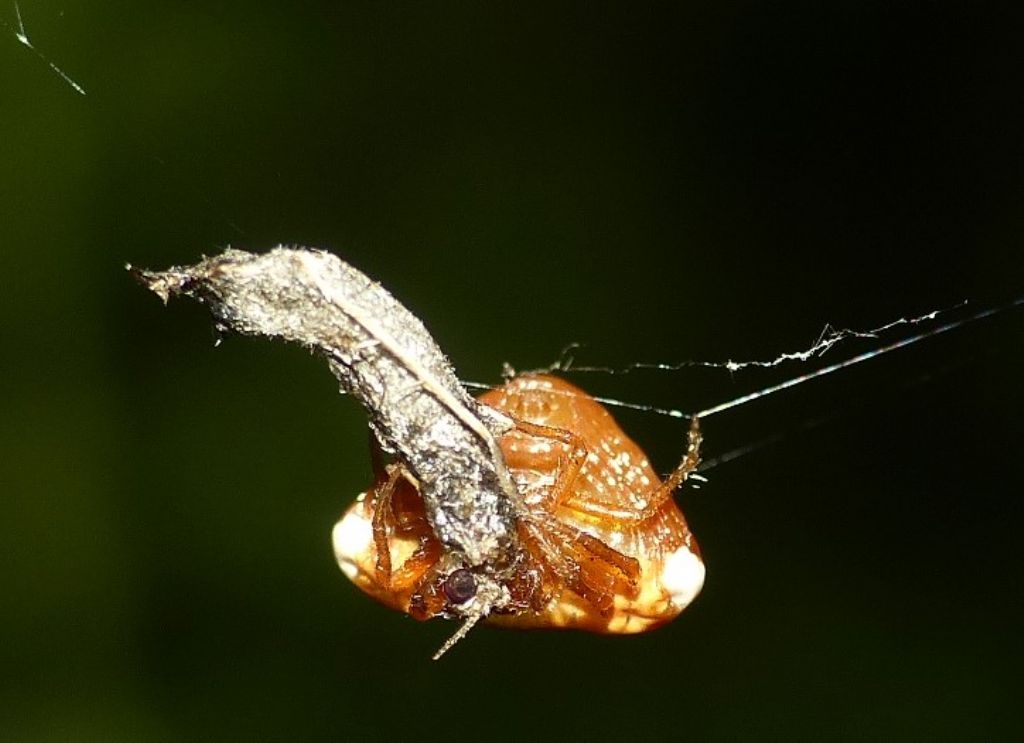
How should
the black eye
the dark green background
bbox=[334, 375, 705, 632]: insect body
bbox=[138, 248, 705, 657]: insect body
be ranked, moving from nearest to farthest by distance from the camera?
bbox=[138, 248, 705, 657]: insect body → the black eye → bbox=[334, 375, 705, 632]: insect body → the dark green background

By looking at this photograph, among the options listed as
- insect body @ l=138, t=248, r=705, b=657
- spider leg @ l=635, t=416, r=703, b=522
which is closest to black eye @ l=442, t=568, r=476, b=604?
insect body @ l=138, t=248, r=705, b=657

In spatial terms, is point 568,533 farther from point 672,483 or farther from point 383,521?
point 383,521

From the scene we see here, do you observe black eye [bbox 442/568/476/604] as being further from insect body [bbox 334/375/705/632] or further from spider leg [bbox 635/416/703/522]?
spider leg [bbox 635/416/703/522]

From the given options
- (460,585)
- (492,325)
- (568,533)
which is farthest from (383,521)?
(492,325)

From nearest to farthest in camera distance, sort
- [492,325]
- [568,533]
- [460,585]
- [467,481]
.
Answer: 1. [467,481]
2. [460,585]
3. [568,533]
4. [492,325]

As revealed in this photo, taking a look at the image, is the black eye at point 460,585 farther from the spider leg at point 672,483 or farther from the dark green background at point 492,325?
the dark green background at point 492,325

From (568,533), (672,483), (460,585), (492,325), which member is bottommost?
(460,585)

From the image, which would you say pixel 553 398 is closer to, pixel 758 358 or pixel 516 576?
pixel 516 576
